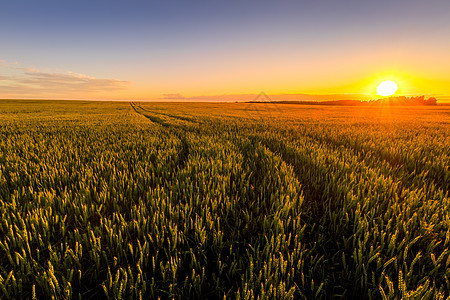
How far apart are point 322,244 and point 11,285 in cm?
199

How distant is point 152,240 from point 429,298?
5.20ft

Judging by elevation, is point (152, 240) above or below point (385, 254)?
above

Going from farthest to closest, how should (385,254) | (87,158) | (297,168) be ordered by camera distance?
1. (87,158)
2. (297,168)
3. (385,254)

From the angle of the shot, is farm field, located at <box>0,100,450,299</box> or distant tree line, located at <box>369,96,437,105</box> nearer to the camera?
farm field, located at <box>0,100,450,299</box>

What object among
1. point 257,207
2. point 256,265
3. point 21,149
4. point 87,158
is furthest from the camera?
point 21,149

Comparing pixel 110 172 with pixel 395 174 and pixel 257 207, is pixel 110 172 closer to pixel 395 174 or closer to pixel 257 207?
pixel 257 207

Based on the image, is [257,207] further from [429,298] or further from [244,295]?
[429,298]

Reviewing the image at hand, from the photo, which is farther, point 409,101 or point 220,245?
point 409,101

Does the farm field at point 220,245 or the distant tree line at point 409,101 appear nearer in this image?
the farm field at point 220,245

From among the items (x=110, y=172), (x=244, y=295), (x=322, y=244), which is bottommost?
(x=322, y=244)

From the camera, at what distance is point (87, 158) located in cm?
368

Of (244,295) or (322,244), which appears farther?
(322,244)

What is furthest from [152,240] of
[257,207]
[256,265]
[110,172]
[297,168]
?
[297,168]

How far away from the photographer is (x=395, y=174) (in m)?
2.86
